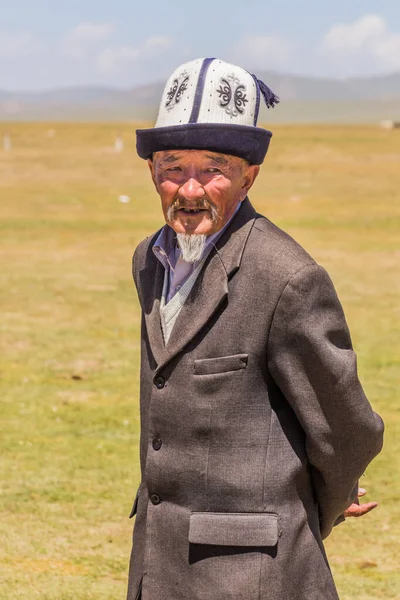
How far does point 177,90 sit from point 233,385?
0.77 m

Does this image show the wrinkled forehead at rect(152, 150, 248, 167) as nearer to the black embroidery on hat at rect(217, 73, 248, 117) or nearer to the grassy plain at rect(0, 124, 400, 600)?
the black embroidery on hat at rect(217, 73, 248, 117)

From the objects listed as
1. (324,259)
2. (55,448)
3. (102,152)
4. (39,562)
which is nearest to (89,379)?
(55,448)

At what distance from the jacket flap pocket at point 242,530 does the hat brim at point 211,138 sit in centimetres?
92

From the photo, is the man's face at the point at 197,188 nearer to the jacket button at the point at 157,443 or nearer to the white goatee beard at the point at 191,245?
the white goatee beard at the point at 191,245

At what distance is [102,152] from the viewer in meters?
44.2

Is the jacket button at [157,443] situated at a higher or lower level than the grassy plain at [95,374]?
higher

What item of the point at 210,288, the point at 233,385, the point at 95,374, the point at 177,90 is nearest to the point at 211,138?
the point at 177,90

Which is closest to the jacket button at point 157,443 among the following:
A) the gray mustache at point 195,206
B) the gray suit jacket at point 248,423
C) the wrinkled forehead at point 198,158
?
the gray suit jacket at point 248,423

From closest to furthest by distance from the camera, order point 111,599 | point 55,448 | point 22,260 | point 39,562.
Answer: point 111,599
point 39,562
point 55,448
point 22,260

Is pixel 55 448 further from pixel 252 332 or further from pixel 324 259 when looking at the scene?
pixel 324 259

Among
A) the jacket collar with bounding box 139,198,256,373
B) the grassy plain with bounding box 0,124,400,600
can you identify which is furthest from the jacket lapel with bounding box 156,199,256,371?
the grassy plain with bounding box 0,124,400,600

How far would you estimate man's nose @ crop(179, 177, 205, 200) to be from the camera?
2.65m

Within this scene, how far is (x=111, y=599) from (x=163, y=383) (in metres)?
2.78

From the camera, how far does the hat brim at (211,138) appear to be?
104 inches
